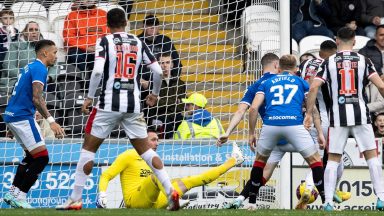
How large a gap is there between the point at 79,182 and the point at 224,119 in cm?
512

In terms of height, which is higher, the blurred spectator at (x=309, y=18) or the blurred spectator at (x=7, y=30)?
the blurred spectator at (x=309, y=18)

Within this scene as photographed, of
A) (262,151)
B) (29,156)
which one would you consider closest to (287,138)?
(262,151)

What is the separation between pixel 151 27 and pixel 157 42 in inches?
17.4

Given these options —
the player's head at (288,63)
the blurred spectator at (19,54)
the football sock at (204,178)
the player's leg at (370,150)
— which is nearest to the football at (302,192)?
the football sock at (204,178)

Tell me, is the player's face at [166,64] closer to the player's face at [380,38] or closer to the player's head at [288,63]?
the player's face at [380,38]

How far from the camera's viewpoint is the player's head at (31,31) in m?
17.1

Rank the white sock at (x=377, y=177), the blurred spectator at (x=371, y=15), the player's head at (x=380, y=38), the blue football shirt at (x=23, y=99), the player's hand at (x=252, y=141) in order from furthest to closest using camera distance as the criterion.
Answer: the blurred spectator at (x=371, y=15)
the player's head at (x=380, y=38)
the blue football shirt at (x=23, y=99)
the player's hand at (x=252, y=141)
the white sock at (x=377, y=177)

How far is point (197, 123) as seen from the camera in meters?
17.2

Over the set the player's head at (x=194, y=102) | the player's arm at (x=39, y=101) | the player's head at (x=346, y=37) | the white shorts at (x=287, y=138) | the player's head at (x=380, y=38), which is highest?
the player's head at (x=380, y=38)

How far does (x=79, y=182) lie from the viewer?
42.2 ft

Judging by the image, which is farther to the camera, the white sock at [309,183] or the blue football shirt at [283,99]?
the white sock at [309,183]

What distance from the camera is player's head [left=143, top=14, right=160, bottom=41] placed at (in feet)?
56.3

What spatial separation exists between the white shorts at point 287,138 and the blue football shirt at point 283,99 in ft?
0.19

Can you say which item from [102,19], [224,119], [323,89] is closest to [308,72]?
[323,89]
